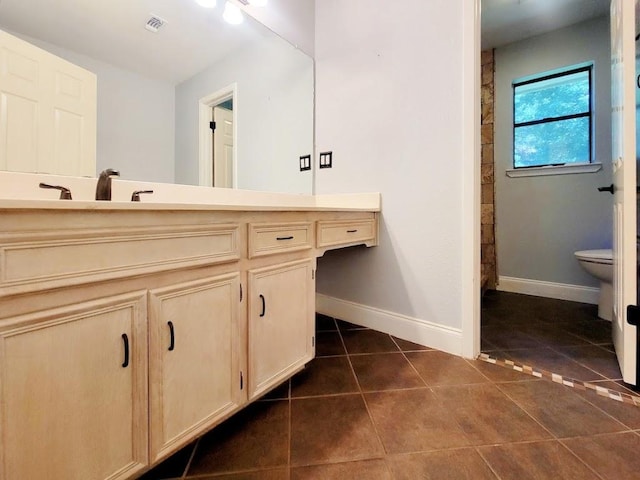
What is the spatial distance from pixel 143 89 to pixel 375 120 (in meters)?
1.29

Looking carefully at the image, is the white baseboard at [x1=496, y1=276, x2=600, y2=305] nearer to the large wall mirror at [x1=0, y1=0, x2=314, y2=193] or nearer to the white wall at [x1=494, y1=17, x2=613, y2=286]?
the white wall at [x1=494, y1=17, x2=613, y2=286]

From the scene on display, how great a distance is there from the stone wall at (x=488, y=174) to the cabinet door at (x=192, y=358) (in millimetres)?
2688

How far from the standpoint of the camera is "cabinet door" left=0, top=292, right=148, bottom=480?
575 millimetres

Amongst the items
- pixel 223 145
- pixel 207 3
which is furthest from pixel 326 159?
pixel 207 3

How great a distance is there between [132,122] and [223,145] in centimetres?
47

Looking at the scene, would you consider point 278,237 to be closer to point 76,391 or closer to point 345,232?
point 345,232

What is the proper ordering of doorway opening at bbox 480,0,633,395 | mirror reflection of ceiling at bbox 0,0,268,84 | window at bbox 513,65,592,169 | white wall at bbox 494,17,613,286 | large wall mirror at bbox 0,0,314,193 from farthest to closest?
1. window at bbox 513,65,592,169
2. white wall at bbox 494,17,613,286
3. doorway opening at bbox 480,0,633,395
4. large wall mirror at bbox 0,0,314,193
5. mirror reflection of ceiling at bbox 0,0,268,84

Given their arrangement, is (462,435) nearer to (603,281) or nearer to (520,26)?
(603,281)

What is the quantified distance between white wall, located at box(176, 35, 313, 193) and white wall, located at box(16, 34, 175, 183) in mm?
62

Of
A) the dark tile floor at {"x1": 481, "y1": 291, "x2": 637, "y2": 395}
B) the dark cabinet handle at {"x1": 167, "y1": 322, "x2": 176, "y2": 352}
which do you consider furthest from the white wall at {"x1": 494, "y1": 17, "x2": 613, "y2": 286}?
the dark cabinet handle at {"x1": 167, "y1": 322, "x2": 176, "y2": 352}

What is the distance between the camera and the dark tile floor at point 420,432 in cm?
85

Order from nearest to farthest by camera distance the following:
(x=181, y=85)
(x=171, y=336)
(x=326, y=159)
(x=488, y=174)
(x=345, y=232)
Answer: (x=171, y=336), (x=181, y=85), (x=345, y=232), (x=326, y=159), (x=488, y=174)

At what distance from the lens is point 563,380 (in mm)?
1312

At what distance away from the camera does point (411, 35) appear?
1698mm
